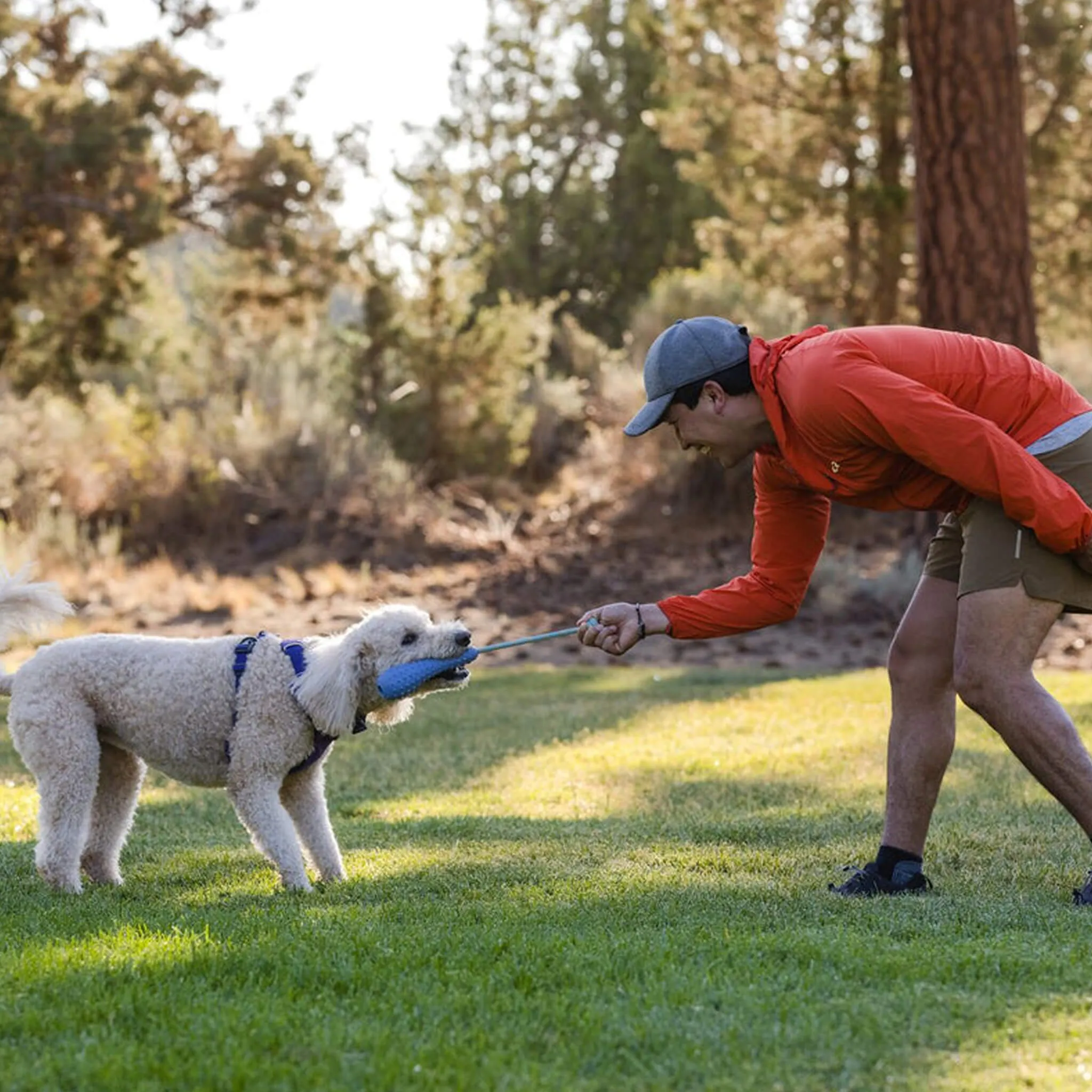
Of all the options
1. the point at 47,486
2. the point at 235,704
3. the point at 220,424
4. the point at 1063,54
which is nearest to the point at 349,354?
the point at 220,424

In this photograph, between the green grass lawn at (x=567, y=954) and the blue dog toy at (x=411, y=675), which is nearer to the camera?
the green grass lawn at (x=567, y=954)

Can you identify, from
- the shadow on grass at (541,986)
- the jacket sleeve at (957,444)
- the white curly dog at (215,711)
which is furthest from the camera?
the white curly dog at (215,711)

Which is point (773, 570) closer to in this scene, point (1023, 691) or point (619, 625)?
point (619, 625)

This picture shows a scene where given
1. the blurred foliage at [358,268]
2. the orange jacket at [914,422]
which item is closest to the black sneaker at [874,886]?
the orange jacket at [914,422]

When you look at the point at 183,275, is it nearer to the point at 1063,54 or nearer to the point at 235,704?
the point at 1063,54

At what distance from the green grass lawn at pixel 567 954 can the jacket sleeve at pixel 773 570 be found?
1.00 metres

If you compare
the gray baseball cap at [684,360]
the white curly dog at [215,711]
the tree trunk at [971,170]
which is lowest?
the white curly dog at [215,711]

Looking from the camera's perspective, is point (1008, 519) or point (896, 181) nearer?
point (1008, 519)

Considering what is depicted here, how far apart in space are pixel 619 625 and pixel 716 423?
2.77 ft

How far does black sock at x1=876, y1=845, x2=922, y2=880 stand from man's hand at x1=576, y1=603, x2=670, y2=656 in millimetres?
1172

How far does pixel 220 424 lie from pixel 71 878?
17.0m

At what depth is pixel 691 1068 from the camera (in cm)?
376

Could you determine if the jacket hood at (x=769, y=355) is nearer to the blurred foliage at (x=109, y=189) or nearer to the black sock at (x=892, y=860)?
the black sock at (x=892, y=860)

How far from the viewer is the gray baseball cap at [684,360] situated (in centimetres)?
540
